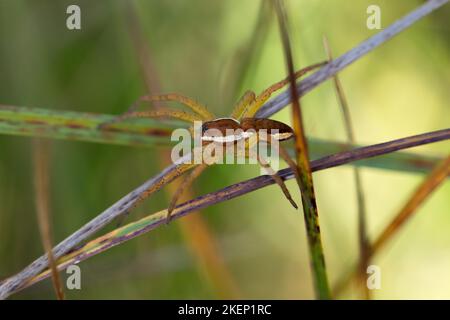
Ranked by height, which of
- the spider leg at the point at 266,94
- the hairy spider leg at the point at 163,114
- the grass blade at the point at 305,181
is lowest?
the grass blade at the point at 305,181

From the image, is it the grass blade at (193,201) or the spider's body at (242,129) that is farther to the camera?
the spider's body at (242,129)

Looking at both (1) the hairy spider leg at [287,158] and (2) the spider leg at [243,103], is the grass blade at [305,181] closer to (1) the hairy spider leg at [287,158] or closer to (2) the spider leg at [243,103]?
(1) the hairy spider leg at [287,158]

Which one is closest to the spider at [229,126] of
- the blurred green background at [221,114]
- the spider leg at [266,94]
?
the spider leg at [266,94]

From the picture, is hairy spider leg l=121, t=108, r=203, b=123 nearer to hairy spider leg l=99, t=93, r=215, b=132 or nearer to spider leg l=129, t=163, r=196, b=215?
hairy spider leg l=99, t=93, r=215, b=132

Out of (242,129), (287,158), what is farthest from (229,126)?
(287,158)

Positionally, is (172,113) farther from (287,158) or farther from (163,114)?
(287,158)

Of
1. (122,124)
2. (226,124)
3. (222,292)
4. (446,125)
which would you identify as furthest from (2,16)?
(446,125)
